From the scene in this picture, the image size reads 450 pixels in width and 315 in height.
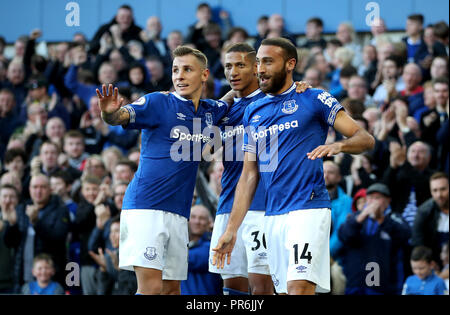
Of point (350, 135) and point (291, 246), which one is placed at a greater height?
point (350, 135)

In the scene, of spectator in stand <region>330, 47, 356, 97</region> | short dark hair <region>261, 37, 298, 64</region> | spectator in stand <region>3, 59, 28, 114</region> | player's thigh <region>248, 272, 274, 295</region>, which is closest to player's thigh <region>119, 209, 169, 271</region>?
player's thigh <region>248, 272, 274, 295</region>

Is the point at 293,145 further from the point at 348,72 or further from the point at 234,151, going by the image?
the point at 348,72

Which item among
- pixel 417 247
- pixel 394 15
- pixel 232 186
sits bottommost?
pixel 417 247

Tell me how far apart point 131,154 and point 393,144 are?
3476 millimetres

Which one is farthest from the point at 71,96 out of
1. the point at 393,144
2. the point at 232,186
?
the point at 232,186

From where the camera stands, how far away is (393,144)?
9.63 metres

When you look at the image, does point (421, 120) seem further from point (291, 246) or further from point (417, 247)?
point (291, 246)

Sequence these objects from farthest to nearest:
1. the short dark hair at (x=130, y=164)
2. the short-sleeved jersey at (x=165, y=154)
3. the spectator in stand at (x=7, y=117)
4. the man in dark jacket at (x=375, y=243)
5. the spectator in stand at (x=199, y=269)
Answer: the spectator in stand at (x=7, y=117)
the short dark hair at (x=130, y=164)
the man in dark jacket at (x=375, y=243)
the spectator in stand at (x=199, y=269)
the short-sleeved jersey at (x=165, y=154)

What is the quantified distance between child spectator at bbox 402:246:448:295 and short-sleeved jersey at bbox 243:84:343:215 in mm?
3062

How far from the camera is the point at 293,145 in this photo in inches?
235

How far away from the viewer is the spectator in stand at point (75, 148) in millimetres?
11078

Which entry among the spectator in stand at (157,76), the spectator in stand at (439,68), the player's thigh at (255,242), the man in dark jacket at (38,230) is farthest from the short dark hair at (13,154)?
the spectator in stand at (439,68)

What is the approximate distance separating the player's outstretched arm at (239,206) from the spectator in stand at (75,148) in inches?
207

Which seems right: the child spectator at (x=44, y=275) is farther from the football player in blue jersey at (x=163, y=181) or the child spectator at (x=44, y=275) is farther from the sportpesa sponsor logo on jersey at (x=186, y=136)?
the sportpesa sponsor logo on jersey at (x=186, y=136)
